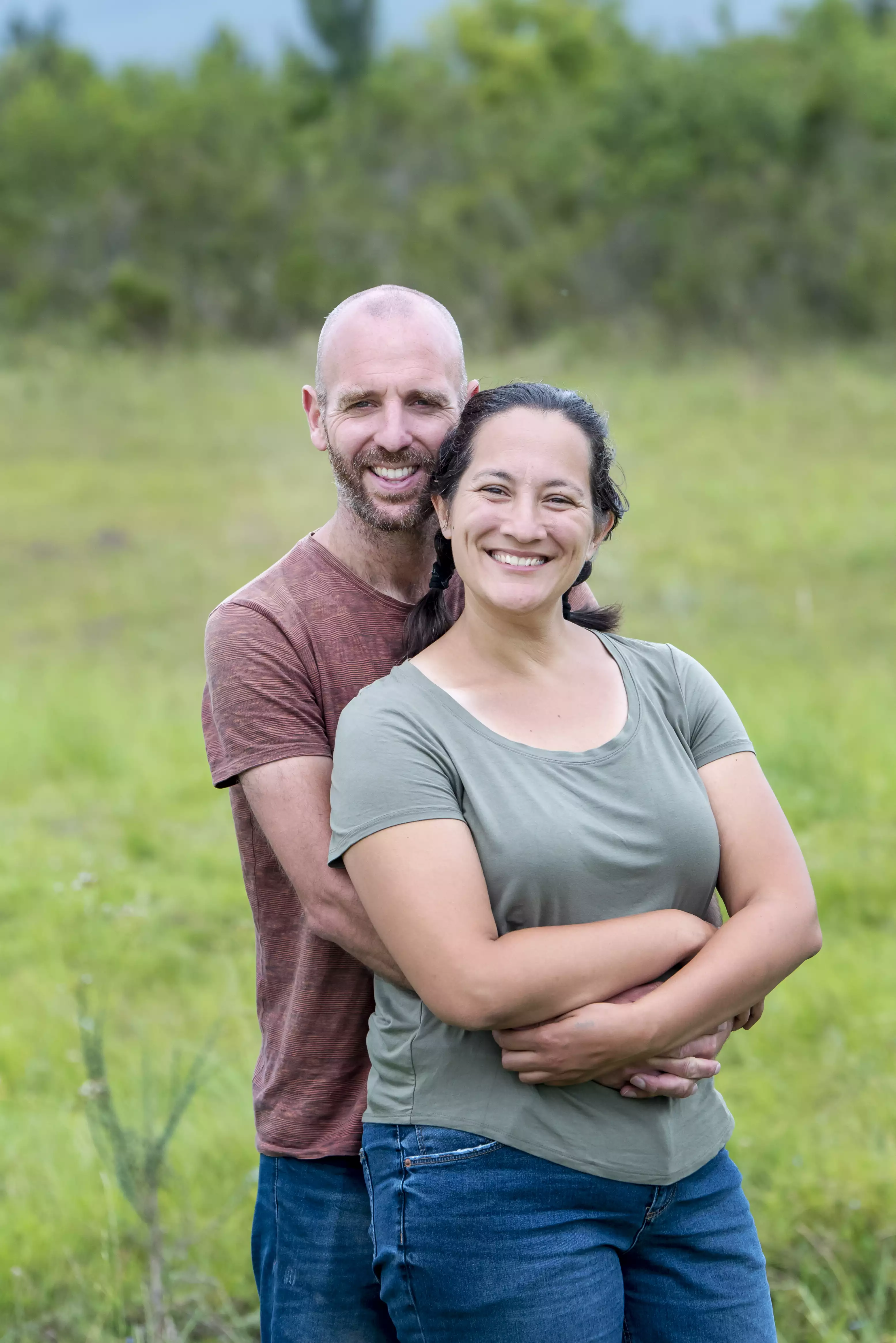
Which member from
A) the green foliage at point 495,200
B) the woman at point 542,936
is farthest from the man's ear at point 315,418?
the green foliage at point 495,200

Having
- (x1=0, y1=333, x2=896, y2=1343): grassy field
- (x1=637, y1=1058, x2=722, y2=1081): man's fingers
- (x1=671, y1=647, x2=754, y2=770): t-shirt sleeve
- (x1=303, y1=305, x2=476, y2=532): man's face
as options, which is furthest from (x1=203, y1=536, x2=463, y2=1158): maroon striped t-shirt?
(x1=0, y1=333, x2=896, y2=1343): grassy field

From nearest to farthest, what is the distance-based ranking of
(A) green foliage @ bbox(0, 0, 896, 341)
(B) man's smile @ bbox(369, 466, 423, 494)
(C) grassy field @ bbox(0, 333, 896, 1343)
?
(B) man's smile @ bbox(369, 466, 423, 494) < (C) grassy field @ bbox(0, 333, 896, 1343) < (A) green foliage @ bbox(0, 0, 896, 341)

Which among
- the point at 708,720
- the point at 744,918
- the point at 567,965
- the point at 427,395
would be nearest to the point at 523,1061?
the point at 567,965

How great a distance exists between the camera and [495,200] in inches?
981

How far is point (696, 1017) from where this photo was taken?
1.89 metres

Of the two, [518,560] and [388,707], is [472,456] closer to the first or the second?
[518,560]

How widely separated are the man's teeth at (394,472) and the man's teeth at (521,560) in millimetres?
298

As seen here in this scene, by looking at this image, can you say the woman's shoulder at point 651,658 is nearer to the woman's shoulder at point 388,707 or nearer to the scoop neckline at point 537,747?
the scoop neckline at point 537,747

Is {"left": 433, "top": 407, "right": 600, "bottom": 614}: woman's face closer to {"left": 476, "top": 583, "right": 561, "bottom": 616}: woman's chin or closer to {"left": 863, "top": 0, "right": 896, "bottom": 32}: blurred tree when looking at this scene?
{"left": 476, "top": 583, "right": 561, "bottom": 616}: woman's chin

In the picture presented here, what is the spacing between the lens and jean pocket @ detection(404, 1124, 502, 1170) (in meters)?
1.85

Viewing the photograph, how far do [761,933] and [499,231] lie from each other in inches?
942

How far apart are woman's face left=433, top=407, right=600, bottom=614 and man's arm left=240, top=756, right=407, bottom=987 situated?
13.8 inches

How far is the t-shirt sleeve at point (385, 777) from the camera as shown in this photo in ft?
6.07

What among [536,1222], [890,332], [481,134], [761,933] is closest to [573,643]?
[761,933]
